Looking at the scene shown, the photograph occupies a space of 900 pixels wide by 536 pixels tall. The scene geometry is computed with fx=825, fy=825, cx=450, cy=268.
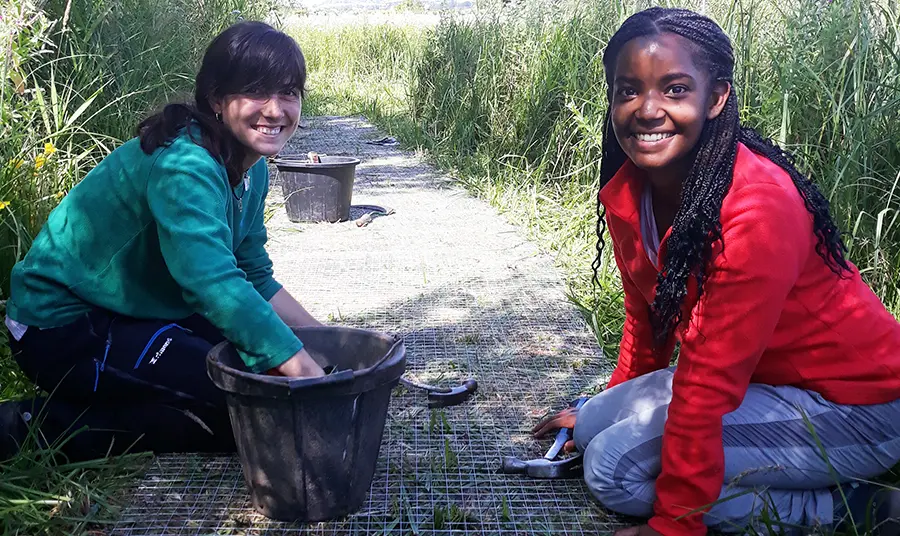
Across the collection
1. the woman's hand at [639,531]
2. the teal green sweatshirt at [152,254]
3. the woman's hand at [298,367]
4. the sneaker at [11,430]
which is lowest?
the woman's hand at [639,531]

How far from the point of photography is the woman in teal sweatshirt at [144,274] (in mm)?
1947

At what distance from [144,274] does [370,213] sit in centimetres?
306

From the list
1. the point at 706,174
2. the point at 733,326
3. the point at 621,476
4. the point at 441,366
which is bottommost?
the point at 441,366

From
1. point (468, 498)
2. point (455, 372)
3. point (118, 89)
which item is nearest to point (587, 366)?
point (455, 372)

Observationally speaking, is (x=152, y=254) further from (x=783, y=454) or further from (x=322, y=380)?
(x=783, y=454)

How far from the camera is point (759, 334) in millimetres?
1623

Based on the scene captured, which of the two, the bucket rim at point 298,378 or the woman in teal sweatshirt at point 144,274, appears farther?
the woman in teal sweatshirt at point 144,274

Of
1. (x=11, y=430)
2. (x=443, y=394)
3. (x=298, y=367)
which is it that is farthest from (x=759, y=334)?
(x=11, y=430)

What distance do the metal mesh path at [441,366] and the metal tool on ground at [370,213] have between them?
0.05 metres

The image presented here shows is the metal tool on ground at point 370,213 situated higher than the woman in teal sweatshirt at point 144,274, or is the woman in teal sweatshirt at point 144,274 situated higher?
the woman in teal sweatshirt at point 144,274

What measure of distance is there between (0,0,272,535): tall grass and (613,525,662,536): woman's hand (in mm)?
1156

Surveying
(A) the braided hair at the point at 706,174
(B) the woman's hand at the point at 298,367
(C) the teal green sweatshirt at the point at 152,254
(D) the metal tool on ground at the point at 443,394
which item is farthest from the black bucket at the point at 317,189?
(A) the braided hair at the point at 706,174

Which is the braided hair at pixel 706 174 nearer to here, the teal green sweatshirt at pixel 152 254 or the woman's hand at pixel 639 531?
the woman's hand at pixel 639 531

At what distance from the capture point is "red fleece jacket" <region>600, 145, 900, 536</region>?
1604 millimetres
